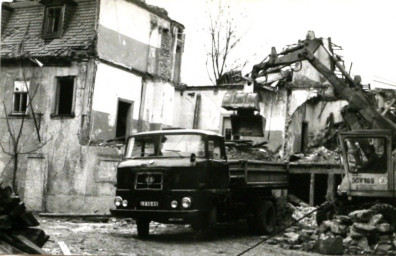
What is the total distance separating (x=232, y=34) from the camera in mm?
5410

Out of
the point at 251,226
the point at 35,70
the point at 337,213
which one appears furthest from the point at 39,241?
the point at 337,213

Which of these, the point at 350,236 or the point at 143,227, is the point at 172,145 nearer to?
the point at 143,227

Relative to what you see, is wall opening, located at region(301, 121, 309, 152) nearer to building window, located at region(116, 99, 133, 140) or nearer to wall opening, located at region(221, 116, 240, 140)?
wall opening, located at region(221, 116, 240, 140)

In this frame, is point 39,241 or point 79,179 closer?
point 39,241

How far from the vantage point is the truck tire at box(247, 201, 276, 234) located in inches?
291

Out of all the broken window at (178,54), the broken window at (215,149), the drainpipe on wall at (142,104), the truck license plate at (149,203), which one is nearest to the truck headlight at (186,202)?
the truck license plate at (149,203)

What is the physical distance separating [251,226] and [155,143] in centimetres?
184

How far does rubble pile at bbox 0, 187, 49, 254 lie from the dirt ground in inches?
6.3

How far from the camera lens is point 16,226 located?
201 inches

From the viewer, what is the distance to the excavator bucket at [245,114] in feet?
22.9

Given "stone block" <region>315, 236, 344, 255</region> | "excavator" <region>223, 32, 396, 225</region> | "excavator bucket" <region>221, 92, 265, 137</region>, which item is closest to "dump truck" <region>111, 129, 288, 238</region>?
"excavator bucket" <region>221, 92, 265, 137</region>

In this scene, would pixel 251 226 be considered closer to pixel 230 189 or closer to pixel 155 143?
pixel 230 189

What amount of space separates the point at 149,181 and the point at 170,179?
0.87 feet

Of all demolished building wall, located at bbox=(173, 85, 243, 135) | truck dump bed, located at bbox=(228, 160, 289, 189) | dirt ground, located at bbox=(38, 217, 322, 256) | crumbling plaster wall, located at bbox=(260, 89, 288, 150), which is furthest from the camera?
crumbling plaster wall, located at bbox=(260, 89, 288, 150)
